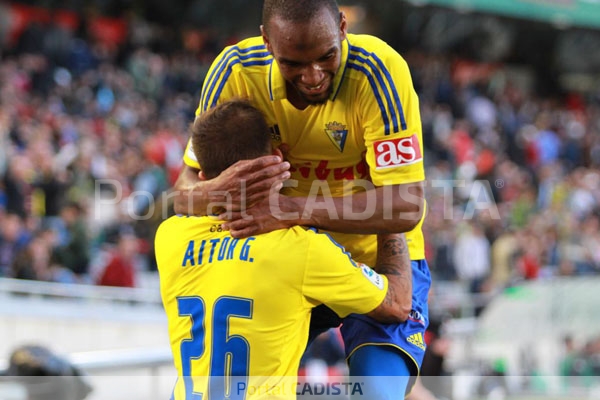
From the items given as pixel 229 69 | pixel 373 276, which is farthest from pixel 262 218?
pixel 229 69

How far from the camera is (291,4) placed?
3602mm

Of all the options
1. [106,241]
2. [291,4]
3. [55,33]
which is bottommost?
[106,241]

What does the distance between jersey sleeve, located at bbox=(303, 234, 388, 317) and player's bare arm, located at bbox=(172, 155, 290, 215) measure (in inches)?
10.5

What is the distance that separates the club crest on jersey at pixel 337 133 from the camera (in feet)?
13.5

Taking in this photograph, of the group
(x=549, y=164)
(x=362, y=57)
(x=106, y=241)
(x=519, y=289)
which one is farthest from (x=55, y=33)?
(x=362, y=57)

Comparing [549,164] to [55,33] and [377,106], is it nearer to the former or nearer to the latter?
[55,33]

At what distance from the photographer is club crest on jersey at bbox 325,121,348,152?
161 inches

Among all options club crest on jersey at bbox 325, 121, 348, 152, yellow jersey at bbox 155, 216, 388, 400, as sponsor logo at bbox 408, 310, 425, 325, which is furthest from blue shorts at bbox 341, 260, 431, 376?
club crest on jersey at bbox 325, 121, 348, 152

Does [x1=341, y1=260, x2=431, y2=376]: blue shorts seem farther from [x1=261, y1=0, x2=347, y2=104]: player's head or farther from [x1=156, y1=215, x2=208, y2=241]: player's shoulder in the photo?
[x1=261, y1=0, x2=347, y2=104]: player's head

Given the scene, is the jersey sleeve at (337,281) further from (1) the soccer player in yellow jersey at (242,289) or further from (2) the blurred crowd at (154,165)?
(2) the blurred crowd at (154,165)

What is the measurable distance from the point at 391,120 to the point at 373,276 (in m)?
0.65

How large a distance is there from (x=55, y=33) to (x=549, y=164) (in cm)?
1005

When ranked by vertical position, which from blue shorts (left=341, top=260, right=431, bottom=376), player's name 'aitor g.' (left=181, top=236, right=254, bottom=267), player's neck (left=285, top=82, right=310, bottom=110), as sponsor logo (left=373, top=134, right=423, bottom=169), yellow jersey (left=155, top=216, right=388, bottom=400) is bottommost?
blue shorts (left=341, top=260, right=431, bottom=376)

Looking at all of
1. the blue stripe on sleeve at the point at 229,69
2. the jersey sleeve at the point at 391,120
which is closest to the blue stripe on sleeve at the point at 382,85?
the jersey sleeve at the point at 391,120
